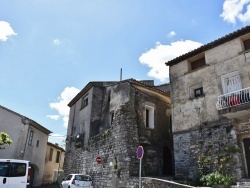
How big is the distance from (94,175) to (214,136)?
28.2 feet

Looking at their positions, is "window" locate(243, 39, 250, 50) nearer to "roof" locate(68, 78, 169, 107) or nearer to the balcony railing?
the balcony railing

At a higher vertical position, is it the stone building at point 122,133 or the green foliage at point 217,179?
the stone building at point 122,133

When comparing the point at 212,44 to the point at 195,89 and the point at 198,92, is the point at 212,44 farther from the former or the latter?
the point at 198,92

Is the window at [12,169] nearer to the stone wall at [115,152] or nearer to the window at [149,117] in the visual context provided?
the stone wall at [115,152]

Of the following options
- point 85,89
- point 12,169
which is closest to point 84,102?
point 85,89

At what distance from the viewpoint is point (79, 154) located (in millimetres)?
18703

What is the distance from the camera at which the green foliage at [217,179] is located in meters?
9.93

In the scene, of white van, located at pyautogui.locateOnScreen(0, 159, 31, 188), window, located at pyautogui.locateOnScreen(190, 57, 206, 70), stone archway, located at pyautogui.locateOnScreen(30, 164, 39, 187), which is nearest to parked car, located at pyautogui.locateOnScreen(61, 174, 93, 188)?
white van, located at pyautogui.locateOnScreen(0, 159, 31, 188)

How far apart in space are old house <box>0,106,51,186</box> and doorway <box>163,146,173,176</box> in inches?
476

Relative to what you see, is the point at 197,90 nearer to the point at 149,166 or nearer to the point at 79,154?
the point at 149,166

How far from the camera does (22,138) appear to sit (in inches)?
754

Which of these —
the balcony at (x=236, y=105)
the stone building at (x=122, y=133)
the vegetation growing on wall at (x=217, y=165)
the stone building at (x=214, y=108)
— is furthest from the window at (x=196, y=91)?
the stone building at (x=122, y=133)

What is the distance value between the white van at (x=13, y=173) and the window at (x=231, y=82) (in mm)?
10736

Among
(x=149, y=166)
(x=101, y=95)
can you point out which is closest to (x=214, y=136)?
(x=149, y=166)
